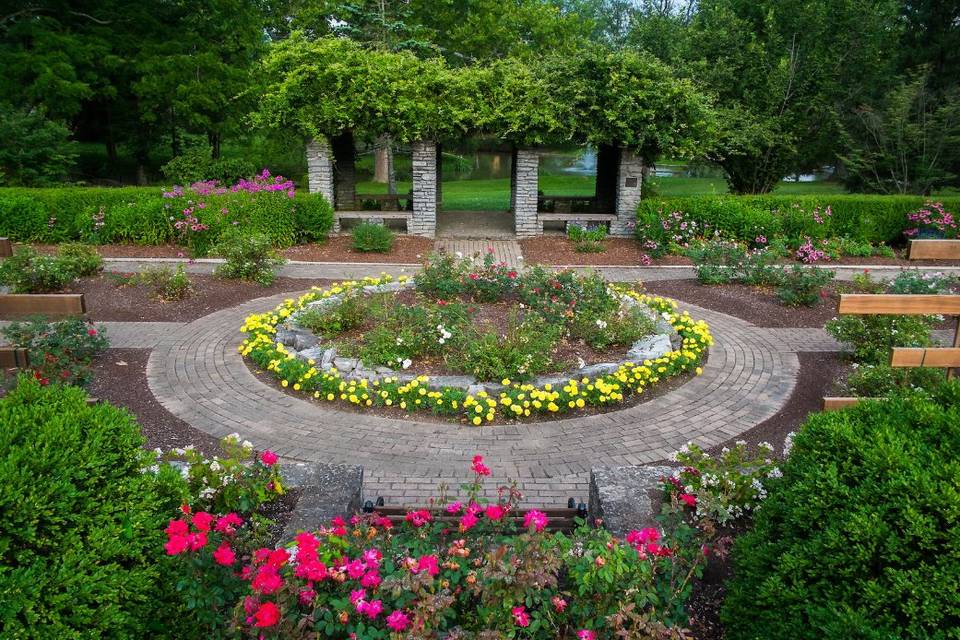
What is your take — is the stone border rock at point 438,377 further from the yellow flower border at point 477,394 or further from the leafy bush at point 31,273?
the leafy bush at point 31,273

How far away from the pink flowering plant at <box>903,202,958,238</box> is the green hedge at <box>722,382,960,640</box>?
12749mm

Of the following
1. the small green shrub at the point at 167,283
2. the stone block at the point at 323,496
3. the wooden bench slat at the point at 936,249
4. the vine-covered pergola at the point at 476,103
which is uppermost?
the vine-covered pergola at the point at 476,103

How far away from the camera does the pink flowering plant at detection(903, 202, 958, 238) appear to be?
43.7 ft

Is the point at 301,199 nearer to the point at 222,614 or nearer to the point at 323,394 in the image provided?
the point at 323,394

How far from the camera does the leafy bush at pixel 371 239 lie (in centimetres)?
1309

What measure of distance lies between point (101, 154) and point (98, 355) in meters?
20.7

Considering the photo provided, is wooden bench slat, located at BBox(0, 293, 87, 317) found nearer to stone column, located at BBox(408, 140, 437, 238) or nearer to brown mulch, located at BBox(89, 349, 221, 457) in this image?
brown mulch, located at BBox(89, 349, 221, 457)

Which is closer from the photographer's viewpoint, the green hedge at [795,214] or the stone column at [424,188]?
the green hedge at [795,214]

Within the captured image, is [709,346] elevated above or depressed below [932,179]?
below

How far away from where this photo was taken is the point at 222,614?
9.37ft

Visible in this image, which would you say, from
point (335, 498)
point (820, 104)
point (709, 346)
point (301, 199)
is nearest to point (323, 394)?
point (335, 498)

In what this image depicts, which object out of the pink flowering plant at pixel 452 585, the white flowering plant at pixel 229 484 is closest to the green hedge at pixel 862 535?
the pink flowering plant at pixel 452 585

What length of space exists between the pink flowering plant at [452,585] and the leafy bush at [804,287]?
24.9 ft

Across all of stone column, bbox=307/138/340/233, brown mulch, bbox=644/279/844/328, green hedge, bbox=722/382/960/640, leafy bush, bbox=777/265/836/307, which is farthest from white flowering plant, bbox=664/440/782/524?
stone column, bbox=307/138/340/233
